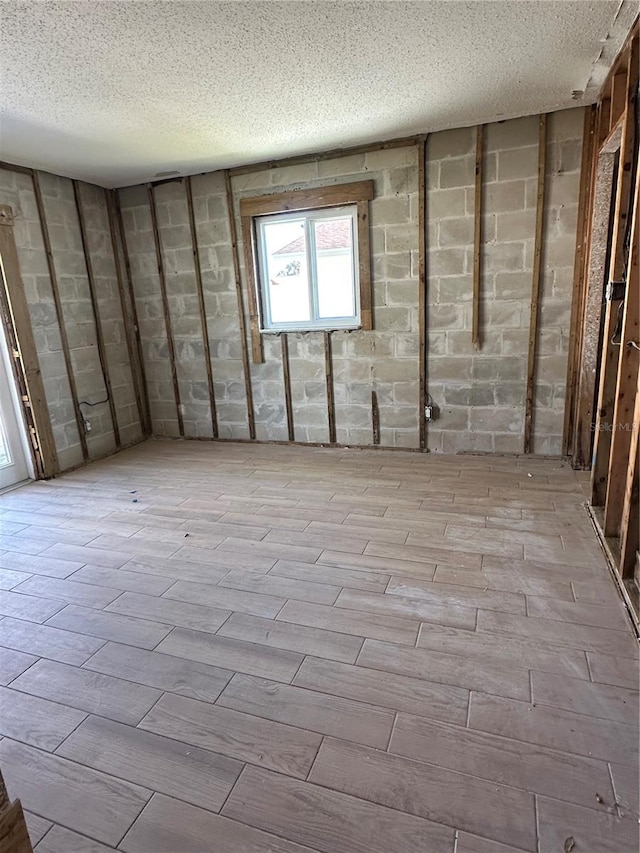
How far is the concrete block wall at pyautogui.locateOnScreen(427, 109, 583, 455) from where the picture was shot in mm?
3682

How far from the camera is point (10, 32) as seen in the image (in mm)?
2129

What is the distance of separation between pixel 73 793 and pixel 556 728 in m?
1.52

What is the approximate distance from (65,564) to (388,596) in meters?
1.87

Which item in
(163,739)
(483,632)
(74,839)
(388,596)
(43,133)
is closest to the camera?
(74,839)

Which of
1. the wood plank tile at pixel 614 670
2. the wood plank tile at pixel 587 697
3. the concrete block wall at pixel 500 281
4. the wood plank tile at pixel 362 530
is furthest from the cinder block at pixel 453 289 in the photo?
the wood plank tile at pixel 587 697

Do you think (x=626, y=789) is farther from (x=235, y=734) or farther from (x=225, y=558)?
(x=225, y=558)

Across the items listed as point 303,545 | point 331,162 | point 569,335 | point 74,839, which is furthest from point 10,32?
point 569,335

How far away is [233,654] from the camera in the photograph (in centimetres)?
200

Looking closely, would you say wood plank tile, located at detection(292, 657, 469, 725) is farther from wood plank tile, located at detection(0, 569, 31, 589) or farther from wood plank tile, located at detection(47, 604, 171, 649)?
wood plank tile, located at detection(0, 569, 31, 589)

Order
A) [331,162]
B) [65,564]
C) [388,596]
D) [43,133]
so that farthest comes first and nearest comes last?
1. [331,162]
2. [43,133]
3. [65,564]
4. [388,596]

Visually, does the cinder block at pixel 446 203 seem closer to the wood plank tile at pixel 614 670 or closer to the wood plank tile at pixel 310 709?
the wood plank tile at pixel 614 670

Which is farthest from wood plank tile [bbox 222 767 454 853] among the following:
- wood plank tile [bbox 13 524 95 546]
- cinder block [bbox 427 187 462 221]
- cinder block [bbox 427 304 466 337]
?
cinder block [bbox 427 187 462 221]

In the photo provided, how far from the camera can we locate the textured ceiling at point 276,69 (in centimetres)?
214

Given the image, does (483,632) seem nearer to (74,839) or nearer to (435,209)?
(74,839)
